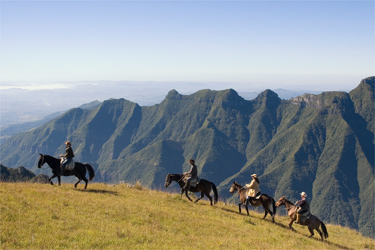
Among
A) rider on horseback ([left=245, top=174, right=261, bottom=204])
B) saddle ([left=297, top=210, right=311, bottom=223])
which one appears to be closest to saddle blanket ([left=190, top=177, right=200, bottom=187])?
rider on horseback ([left=245, top=174, right=261, bottom=204])

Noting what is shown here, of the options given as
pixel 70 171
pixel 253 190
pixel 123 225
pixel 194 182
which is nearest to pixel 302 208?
pixel 253 190

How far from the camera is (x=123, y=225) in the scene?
1588cm

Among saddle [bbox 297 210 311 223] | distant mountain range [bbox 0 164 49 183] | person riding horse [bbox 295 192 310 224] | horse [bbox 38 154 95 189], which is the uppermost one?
horse [bbox 38 154 95 189]

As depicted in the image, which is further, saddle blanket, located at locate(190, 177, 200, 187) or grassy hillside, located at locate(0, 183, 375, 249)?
saddle blanket, located at locate(190, 177, 200, 187)

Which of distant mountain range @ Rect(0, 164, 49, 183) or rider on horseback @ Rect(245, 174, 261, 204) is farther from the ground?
rider on horseback @ Rect(245, 174, 261, 204)

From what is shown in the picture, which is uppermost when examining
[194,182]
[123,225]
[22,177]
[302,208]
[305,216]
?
[123,225]

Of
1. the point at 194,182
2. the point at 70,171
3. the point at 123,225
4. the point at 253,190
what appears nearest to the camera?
the point at 123,225

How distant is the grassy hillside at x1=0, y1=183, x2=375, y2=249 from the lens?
1344 cm

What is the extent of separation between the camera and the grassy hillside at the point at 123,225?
13438 mm

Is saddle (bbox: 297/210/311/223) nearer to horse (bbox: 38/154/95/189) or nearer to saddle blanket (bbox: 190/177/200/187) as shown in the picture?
saddle blanket (bbox: 190/177/200/187)

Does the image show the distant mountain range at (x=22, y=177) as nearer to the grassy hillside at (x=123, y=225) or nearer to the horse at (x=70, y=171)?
the horse at (x=70, y=171)

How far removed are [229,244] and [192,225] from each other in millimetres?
3315

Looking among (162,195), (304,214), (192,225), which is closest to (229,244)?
(192,225)

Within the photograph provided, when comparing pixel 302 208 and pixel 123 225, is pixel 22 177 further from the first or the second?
pixel 302 208
